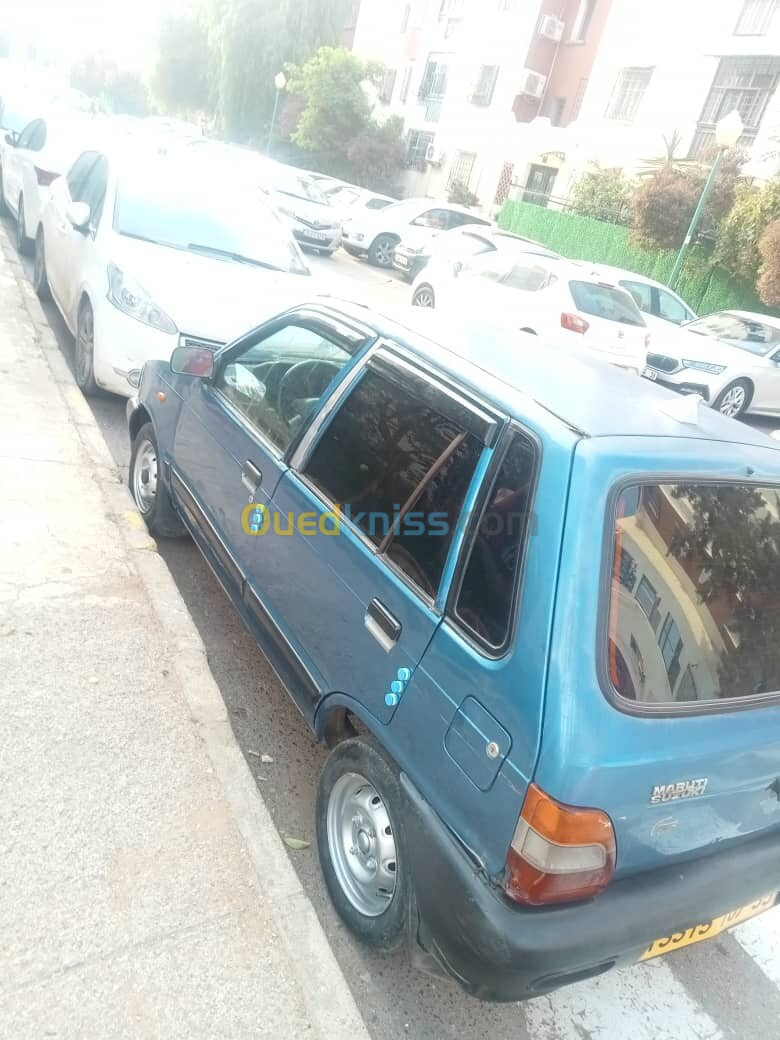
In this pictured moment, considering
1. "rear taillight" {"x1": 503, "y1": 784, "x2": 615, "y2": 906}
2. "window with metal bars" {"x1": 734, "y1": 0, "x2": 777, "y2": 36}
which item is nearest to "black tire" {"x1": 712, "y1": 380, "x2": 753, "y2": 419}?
"rear taillight" {"x1": 503, "y1": 784, "x2": 615, "y2": 906}

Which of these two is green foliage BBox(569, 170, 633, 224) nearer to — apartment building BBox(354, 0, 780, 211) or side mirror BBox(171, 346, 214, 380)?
apartment building BBox(354, 0, 780, 211)

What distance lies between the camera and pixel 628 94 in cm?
2617

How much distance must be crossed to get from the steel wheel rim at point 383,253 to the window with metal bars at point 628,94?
12.2 meters

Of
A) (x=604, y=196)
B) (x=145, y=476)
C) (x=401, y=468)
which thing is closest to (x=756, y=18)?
(x=604, y=196)

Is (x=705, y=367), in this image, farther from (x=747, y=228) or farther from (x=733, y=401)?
(x=747, y=228)

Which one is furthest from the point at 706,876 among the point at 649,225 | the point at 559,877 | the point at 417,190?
the point at 417,190

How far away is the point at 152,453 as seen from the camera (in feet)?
14.6

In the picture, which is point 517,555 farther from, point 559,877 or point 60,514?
point 60,514

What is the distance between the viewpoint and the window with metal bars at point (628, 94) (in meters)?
25.8

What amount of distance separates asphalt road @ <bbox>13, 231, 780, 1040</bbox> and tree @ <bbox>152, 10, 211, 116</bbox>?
42.6m

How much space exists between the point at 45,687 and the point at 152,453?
1.76 metres

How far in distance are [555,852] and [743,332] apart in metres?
12.1

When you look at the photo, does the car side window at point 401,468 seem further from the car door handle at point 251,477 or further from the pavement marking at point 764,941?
the pavement marking at point 764,941

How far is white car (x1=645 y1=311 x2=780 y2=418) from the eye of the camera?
11.3m
